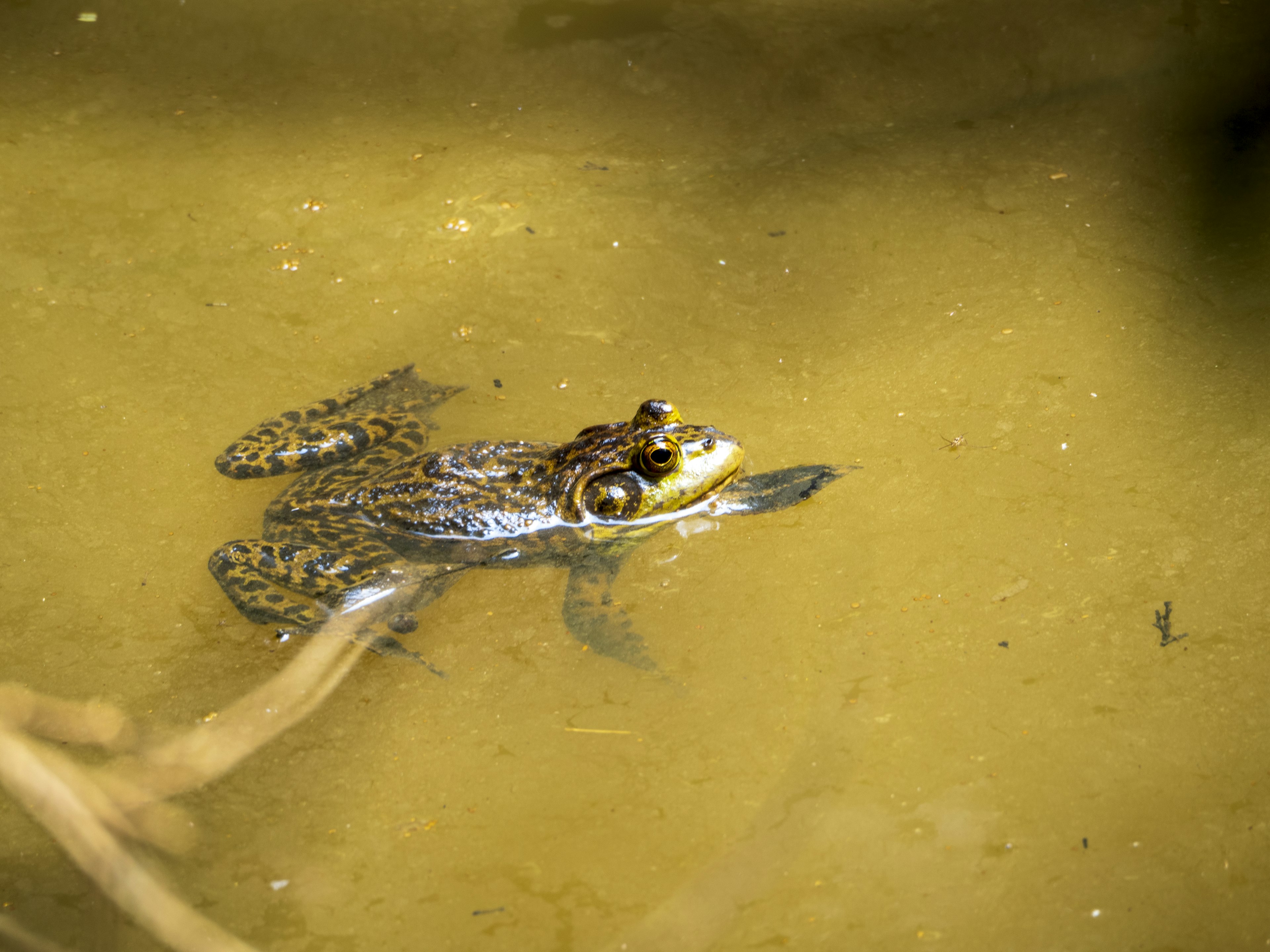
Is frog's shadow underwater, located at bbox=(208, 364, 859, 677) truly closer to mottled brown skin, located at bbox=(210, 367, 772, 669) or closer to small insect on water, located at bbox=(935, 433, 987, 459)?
mottled brown skin, located at bbox=(210, 367, 772, 669)

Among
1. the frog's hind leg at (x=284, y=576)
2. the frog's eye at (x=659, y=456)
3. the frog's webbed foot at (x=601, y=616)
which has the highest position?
the frog's eye at (x=659, y=456)

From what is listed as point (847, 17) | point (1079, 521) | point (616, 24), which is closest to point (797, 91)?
point (847, 17)

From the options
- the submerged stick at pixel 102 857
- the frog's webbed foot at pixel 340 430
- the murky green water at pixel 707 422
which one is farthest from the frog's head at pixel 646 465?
the submerged stick at pixel 102 857

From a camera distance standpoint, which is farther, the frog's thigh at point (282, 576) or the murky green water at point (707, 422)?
the frog's thigh at point (282, 576)

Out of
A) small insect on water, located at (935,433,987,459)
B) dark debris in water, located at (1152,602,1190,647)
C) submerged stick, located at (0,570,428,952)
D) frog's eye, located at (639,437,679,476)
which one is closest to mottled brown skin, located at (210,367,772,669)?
frog's eye, located at (639,437,679,476)

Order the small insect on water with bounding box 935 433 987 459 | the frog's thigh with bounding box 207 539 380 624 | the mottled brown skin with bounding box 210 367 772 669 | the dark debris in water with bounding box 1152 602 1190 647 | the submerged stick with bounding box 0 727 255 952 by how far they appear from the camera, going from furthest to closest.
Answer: the small insect on water with bounding box 935 433 987 459 < the mottled brown skin with bounding box 210 367 772 669 < the frog's thigh with bounding box 207 539 380 624 < the dark debris in water with bounding box 1152 602 1190 647 < the submerged stick with bounding box 0 727 255 952

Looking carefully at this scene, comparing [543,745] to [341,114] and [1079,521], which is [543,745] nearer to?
[1079,521]

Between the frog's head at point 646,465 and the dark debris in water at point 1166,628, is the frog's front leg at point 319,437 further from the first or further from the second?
the dark debris in water at point 1166,628
